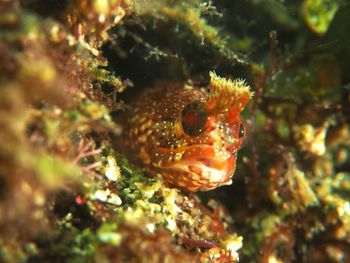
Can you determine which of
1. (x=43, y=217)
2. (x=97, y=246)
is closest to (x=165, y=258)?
(x=97, y=246)

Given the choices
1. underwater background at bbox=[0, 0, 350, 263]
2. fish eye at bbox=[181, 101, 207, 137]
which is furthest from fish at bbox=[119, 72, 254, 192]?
underwater background at bbox=[0, 0, 350, 263]

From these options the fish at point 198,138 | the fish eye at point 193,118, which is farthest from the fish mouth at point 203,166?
the fish eye at point 193,118

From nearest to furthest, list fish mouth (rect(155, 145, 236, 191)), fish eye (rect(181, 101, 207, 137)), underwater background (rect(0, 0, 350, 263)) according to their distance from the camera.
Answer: underwater background (rect(0, 0, 350, 263))
fish mouth (rect(155, 145, 236, 191))
fish eye (rect(181, 101, 207, 137))

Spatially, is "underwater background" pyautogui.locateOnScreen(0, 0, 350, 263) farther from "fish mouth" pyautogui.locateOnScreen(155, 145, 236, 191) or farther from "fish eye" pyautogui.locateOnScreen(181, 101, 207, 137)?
"fish eye" pyautogui.locateOnScreen(181, 101, 207, 137)

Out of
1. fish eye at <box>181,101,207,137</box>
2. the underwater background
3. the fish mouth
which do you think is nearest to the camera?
the underwater background

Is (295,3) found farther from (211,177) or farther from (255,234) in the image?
(255,234)

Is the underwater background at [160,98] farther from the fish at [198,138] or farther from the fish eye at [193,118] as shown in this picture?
the fish eye at [193,118]

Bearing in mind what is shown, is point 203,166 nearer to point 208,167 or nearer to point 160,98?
point 208,167
